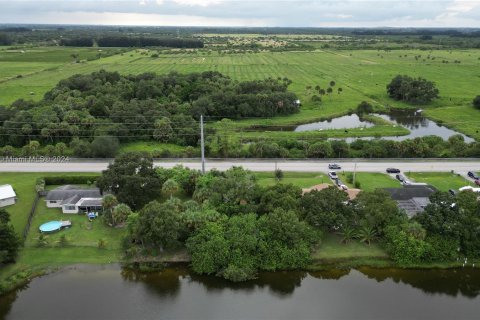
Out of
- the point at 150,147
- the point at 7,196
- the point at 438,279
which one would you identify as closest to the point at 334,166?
the point at 438,279

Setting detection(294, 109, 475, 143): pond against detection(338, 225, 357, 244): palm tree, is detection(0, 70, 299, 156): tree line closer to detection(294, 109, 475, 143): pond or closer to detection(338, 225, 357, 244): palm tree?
detection(294, 109, 475, 143): pond

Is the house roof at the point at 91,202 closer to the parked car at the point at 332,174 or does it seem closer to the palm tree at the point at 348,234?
the palm tree at the point at 348,234

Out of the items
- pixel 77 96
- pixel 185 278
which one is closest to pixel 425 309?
pixel 185 278

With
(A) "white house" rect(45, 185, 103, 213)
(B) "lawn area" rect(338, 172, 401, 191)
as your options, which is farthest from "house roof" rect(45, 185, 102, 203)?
(B) "lawn area" rect(338, 172, 401, 191)

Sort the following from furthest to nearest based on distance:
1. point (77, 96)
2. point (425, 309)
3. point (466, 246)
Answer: point (77, 96), point (466, 246), point (425, 309)

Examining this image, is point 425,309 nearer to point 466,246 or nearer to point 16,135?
point 466,246

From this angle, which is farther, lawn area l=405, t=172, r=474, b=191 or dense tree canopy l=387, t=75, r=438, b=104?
dense tree canopy l=387, t=75, r=438, b=104
